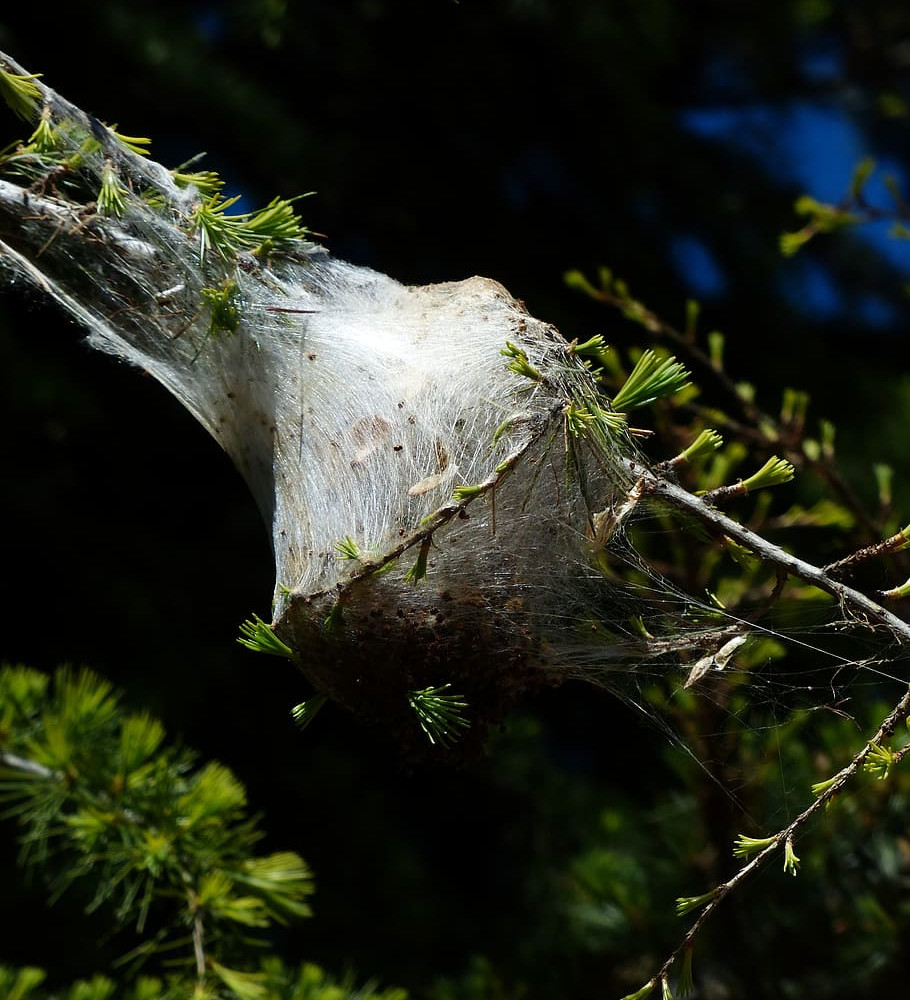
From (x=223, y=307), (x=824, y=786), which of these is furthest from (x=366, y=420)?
(x=824, y=786)

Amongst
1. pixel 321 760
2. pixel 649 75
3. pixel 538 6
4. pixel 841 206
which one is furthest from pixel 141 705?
pixel 649 75

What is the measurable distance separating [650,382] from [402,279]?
1291 millimetres

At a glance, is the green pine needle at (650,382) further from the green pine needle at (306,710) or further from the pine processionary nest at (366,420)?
the green pine needle at (306,710)

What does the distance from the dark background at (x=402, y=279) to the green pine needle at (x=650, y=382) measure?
45.8 inches

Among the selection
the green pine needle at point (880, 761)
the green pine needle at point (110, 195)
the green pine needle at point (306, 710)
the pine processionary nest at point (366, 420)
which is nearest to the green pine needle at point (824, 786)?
the green pine needle at point (880, 761)

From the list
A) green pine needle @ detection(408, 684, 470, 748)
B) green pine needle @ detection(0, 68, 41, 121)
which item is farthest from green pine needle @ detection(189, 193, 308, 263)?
green pine needle @ detection(408, 684, 470, 748)

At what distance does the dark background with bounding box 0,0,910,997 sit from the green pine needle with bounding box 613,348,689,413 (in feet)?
3.82

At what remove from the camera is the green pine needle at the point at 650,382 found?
2.20 feet

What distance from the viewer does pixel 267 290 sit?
820 mm

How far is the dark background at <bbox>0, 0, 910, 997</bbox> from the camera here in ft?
5.92

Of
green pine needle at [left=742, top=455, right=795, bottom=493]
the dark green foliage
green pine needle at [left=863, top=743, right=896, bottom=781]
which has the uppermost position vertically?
green pine needle at [left=742, top=455, right=795, bottom=493]

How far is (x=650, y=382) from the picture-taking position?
0.68 meters

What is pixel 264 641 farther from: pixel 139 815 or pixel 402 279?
pixel 402 279

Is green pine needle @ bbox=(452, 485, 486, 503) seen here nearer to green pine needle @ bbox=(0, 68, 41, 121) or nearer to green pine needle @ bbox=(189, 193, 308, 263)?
green pine needle @ bbox=(189, 193, 308, 263)
